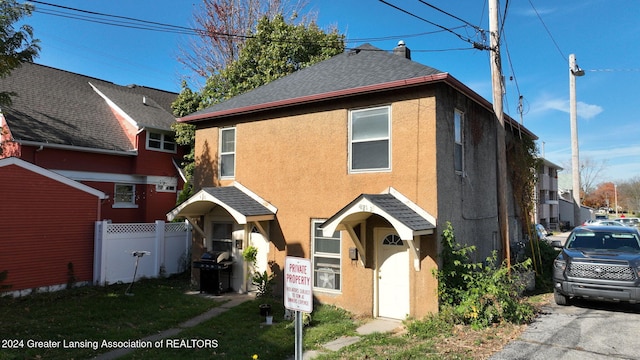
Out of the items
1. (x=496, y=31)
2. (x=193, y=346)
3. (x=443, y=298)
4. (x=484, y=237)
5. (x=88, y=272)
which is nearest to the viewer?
(x=193, y=346)

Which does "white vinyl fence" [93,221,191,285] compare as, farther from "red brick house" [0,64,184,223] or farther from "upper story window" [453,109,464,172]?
"upper story window" [453,109,464,172]

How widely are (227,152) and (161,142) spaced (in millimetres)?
8848

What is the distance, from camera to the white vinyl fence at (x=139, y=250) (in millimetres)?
12500

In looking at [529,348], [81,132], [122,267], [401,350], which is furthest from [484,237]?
[81,132]

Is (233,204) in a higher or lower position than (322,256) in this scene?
higher

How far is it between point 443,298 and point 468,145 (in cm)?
421

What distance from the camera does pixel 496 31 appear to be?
10.1 m

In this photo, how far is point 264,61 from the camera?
63.9ft

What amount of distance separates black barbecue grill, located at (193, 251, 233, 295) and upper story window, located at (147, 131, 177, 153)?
9.80 metres

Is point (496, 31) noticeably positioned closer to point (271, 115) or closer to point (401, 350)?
point (271, 115)

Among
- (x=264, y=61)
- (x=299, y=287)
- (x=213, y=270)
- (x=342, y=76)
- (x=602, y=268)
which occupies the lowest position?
(x=213, y=270)

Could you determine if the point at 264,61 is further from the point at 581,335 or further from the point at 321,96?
the point at 581,335

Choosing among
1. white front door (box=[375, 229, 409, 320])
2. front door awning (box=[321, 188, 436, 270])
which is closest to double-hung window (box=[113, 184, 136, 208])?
front door awning (box=[321, 188, 436, 270])

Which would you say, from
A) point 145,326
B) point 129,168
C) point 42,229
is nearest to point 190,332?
point 145,326
